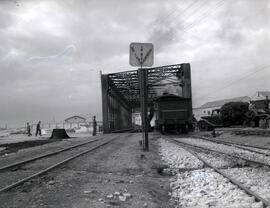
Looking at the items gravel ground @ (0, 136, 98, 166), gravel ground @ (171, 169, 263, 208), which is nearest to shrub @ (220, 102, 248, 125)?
gravel ground @ (0, 136, 98, 166)

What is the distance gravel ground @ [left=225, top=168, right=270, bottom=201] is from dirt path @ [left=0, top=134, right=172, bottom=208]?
5.05 ft

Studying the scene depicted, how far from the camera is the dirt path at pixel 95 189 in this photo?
5.07 metres

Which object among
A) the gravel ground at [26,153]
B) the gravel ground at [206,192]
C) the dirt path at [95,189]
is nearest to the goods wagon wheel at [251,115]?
the gravel ground at [26,153]

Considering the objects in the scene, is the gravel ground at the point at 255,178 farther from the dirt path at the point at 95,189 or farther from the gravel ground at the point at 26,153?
the gravel ground at the point at 26,153

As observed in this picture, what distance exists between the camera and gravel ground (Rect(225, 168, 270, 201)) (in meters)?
5.67

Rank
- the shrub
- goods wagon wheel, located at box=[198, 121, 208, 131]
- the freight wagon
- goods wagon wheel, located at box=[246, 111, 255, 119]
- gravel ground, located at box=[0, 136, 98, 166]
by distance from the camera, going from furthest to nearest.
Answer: the shrub → goods wagon wheel, located at box=[198, 121, 208, 131] → goods wagon wheel, located at box=[246, 111, 255, 119] → the freight wagon → gravel ground, located at box=[0, 136, 98, 166]

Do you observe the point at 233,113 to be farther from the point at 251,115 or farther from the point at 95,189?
the point at 95,189

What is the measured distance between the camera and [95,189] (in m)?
5.98

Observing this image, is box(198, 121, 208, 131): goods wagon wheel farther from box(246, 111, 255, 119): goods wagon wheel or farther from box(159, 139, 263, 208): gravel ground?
box(159, 139, 263, 208): gravel ground

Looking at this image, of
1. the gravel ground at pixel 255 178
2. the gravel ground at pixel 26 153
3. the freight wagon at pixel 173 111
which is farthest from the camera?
the freight wagon at pixel 173 111

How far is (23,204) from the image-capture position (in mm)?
4953

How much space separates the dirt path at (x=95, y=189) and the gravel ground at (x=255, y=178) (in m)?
1.54

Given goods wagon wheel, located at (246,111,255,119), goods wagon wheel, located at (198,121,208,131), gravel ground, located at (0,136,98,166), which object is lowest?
gravel ground, located at (0,136,98,166)

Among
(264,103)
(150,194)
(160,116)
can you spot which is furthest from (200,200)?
(264,103)
